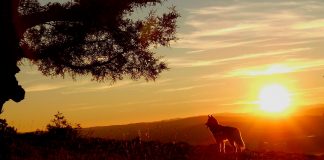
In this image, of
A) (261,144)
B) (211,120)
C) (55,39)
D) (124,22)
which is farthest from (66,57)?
(261,144)

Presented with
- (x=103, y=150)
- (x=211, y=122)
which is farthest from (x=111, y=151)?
(x=211, y=122)

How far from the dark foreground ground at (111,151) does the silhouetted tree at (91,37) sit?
2.39 metres

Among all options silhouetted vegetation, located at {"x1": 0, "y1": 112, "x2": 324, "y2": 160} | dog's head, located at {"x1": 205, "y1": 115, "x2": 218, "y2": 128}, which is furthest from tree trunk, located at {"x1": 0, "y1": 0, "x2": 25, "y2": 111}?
dog's head, located at {"x1": 205, "y1": 115, "x2": 218, "y2": 128}

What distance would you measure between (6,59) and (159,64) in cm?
1028

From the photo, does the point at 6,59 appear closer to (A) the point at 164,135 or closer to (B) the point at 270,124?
(A) the point at 164,135

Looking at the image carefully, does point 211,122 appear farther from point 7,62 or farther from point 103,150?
point 7,62

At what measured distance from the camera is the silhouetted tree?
2127 centimetres

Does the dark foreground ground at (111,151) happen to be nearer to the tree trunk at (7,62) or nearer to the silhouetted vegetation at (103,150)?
the silhouetted vegetation at (103,150)

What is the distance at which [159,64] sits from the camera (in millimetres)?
23219

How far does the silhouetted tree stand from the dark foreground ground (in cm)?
239

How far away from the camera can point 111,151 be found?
70.1 feet

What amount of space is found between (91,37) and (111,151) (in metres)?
3.88

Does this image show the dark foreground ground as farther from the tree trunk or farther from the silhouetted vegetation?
the tree trunk

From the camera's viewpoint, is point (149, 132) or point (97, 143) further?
point (97, 143)
